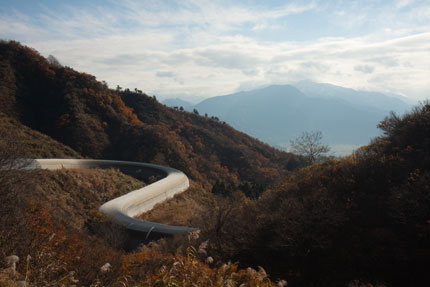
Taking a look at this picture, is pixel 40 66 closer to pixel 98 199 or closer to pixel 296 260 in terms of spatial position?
pixel 98 199

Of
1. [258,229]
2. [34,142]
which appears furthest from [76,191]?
[34,142]

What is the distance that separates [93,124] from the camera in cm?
5381

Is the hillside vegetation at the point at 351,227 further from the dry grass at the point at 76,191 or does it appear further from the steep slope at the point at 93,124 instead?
the steep slope at the point at 93,124

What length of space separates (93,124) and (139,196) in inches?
1293

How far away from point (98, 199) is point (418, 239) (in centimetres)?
2212

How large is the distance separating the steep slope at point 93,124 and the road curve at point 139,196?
1326 cm

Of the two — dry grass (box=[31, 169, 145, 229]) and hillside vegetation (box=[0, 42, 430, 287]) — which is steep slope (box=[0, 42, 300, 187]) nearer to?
dry grass (box=[31, 169, 145, 229])

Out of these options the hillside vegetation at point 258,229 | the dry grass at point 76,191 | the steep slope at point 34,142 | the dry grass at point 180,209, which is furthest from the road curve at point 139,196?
the steep slope at point 34,142

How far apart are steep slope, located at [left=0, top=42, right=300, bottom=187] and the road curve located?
43.5ft

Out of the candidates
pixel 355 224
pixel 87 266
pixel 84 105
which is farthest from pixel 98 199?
pixel 84 105

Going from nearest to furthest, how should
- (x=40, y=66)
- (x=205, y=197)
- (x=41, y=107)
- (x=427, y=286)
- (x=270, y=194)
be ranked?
(x=427, y=286) → (x=270, y=194) → (x=205, y=197) → (x=41, y=107) → (x=40, y=66)

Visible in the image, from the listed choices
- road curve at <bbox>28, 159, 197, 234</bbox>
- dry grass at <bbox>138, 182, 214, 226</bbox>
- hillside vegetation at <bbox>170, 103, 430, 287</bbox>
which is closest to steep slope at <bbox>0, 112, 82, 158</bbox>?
road curve at <bbox>28, 159, 197, 234</bbox>

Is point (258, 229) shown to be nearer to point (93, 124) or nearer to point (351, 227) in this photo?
point (351, 227)

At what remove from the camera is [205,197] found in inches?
1442
